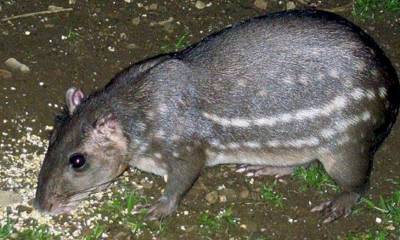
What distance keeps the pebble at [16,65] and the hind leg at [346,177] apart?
248 centimetres

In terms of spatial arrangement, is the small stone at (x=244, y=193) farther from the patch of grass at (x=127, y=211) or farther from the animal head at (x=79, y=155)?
the animal head at (x=79, y=155)

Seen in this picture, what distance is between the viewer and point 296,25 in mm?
5805

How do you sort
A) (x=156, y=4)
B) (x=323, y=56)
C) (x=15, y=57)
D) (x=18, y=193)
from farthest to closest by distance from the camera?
1. (x=156, y=4)
2. (x=15, y=57)
3. (x=18, y=193)
4. (x=323, y=56)

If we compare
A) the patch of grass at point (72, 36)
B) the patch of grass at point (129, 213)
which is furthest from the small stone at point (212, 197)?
the patch of grass at point (72, 36)

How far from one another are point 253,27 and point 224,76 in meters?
0.40

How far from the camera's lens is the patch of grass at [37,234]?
5793 millimetres

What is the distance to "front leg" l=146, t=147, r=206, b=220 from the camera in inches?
229

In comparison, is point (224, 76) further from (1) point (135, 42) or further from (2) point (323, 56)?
(1) point (135, 42)

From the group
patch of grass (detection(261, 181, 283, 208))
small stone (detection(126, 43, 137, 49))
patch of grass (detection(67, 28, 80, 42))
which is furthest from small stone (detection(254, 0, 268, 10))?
patch of grass (detection(261, 181, 283, 208))

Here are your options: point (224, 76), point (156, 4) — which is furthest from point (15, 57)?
point (224, 76)

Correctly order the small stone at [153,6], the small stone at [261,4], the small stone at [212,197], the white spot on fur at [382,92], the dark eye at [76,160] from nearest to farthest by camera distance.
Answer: the dark eye at [76,160]
the white spot on fur at [382,92]
the small stone at [212,197]
the small stone at [153,6]
the small stone at [261,4]

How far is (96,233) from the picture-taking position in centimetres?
583

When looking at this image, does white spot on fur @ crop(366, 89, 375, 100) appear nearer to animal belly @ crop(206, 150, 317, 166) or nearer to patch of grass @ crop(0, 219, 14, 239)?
animal belly @ crop(206, 150, 317, 166)

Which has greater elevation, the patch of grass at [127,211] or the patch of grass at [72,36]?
the patch of grass at [72,36]
